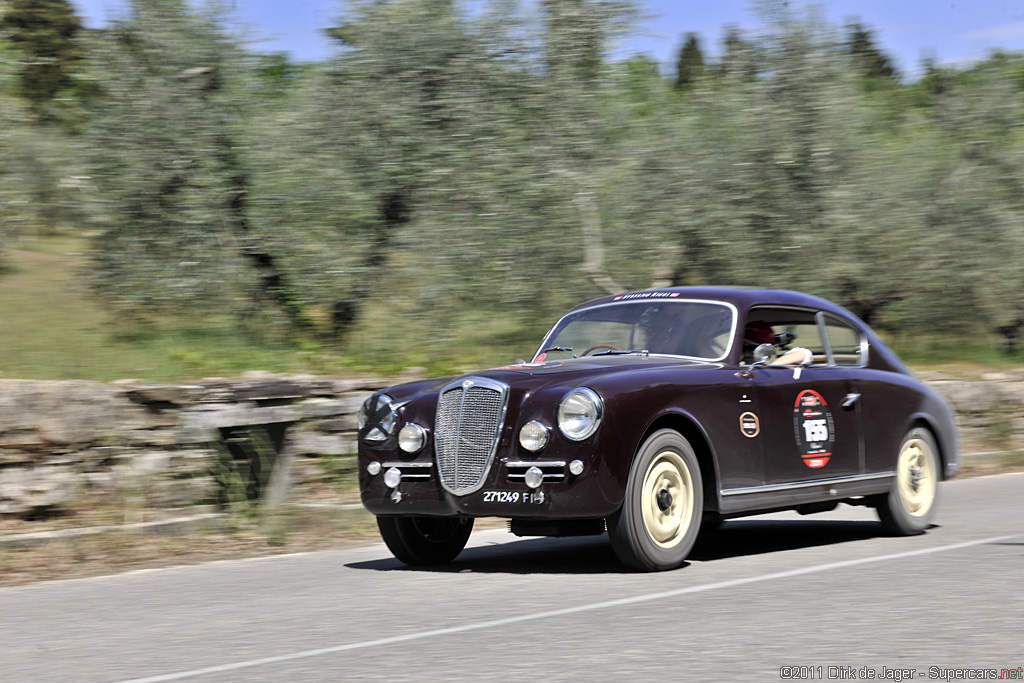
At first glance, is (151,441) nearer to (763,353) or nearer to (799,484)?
(763,353)

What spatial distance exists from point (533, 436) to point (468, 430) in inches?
20.3

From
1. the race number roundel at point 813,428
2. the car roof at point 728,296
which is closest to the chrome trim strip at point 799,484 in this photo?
the race number roundel at point 813,428

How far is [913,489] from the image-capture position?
9.45m

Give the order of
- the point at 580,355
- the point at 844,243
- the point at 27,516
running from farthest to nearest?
the point at 844,243
the point at 27,516
the point at 580,355

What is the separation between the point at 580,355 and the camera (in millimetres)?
8922

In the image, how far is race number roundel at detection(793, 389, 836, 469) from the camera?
838cm

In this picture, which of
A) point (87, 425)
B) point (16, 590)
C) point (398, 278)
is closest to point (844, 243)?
point (398, 278)

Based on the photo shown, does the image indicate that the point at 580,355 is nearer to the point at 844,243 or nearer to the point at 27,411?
the point at 27,411

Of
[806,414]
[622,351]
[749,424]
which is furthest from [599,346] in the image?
[806,414]

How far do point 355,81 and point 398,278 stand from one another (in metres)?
2.49

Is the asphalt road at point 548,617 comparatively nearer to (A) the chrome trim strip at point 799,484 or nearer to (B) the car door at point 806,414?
(A) the chrome trim strip at point 799,484

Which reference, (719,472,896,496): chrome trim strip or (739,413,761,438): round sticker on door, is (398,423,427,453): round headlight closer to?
(719,472,896,496): chrome trim strip

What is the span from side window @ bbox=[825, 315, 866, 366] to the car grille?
10.0 ft

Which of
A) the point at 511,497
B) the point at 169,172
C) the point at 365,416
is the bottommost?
the point at 511,497
